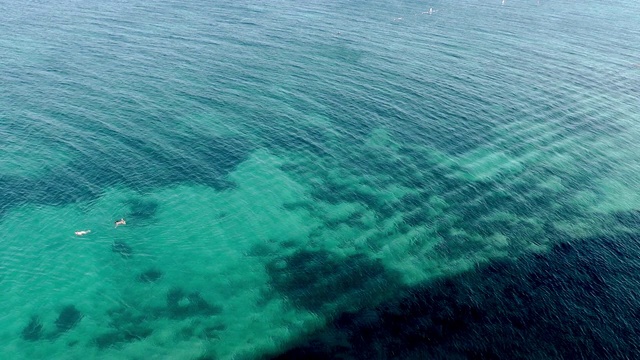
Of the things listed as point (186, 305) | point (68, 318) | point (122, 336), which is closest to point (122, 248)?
point (68, 318)

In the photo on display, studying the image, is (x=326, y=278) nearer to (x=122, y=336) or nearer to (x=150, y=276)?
(x=150, y=276)

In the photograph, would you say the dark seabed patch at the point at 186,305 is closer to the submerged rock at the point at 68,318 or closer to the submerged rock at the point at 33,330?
the submerged rock at the point at 68,318

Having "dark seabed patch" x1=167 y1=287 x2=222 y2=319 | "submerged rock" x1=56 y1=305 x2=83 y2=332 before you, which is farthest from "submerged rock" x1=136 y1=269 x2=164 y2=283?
"submerged rock" x1=56 y1=305 x2=83 y2=332

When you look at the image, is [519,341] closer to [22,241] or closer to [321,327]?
[321,327]

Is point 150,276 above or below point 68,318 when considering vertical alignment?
above

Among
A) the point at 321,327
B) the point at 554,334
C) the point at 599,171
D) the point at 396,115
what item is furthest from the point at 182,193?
the point at 599,171

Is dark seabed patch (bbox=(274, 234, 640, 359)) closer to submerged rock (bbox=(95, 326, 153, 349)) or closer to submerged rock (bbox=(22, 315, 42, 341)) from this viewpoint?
submerged rock (bbox=(95, 326, 153, 349))
